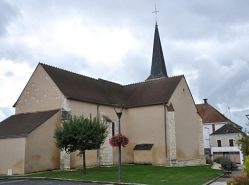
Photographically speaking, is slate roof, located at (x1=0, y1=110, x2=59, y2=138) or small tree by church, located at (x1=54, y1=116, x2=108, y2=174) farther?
slate roof, located at (x1=0, y1=110, x2=59, y2=138)

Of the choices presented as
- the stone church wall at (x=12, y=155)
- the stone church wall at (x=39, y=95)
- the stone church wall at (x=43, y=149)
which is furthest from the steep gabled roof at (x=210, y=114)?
the stone church wall at (x=12, y=155)

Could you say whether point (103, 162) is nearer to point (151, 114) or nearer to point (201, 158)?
point (151, 114)

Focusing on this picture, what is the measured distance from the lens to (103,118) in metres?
34.0

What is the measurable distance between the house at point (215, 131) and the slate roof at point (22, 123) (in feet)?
114

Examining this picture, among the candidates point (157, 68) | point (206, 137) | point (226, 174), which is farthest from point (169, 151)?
point (206, 137)

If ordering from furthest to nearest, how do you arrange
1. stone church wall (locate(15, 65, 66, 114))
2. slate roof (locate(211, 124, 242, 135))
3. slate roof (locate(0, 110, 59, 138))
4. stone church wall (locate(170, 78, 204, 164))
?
1. slate roof (locate(211, 124, 242, 135))
2. stone church wall (locate(170, 78, 204, 164))
3. stone church wall (locate(15, 65, 66, 114))
4. slate roof (locate(0, 110, 59, 138))

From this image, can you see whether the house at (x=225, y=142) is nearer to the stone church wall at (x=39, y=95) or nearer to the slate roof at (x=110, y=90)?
the slate roof at (x=110, y=90)

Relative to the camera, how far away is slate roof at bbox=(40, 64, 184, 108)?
32250 millimetres

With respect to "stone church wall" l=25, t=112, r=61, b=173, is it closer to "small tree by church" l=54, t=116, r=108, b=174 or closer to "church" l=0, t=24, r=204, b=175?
"church" l=0, t=24, r=204, b=175

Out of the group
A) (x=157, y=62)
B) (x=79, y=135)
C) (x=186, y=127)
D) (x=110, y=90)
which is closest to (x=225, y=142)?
(x=157, y=62)

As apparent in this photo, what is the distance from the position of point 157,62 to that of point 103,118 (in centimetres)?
1937

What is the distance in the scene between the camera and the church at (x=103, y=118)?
27.7 meters

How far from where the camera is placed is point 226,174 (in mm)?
25109

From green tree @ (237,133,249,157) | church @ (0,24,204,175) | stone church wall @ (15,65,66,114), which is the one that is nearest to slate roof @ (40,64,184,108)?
church @ (0,24,204,175)
